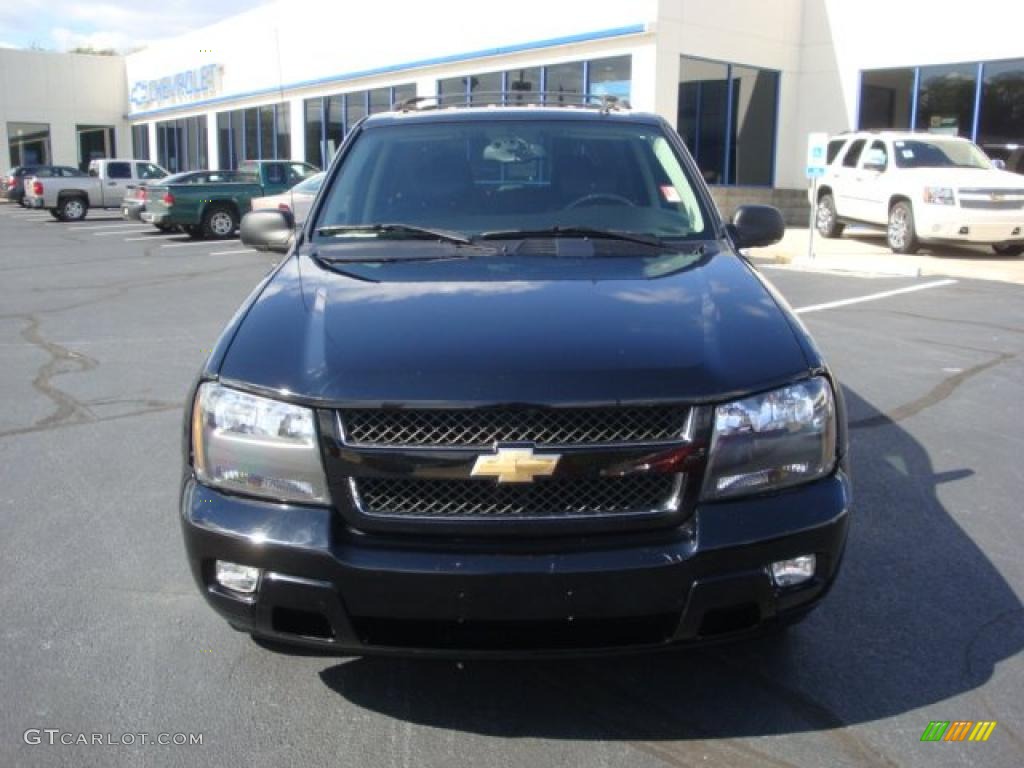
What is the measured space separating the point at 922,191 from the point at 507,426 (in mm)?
14366

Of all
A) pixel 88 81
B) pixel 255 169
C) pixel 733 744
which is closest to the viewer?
pixel 733 744

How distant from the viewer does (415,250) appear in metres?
3.57

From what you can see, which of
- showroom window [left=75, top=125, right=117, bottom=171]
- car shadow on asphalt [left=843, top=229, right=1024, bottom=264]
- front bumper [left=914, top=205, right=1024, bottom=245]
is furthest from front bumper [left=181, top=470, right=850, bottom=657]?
showroom window [left=75, top=125, right=117, bottom=171]

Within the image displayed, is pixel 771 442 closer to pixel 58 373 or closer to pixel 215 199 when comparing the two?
pixel 58 373

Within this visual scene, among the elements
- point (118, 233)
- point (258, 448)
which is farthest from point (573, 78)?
point (258, 448)

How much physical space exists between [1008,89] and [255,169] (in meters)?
15.9

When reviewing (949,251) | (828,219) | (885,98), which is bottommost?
(949,251)

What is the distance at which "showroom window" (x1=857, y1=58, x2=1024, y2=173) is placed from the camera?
18.9 metres

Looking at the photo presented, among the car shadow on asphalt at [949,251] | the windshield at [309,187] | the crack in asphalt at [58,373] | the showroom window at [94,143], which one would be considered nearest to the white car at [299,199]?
the windshield at [309,187]

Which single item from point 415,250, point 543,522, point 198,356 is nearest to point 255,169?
point 198,356

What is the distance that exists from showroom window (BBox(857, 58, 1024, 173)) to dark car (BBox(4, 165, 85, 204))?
22.7 m

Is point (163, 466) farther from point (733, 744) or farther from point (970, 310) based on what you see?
point (970, 310)

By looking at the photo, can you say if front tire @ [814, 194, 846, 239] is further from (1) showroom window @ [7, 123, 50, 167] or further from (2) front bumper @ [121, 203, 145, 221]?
(1) showroom window @ [7, 123, 50, 167]

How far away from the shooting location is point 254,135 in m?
35.9
